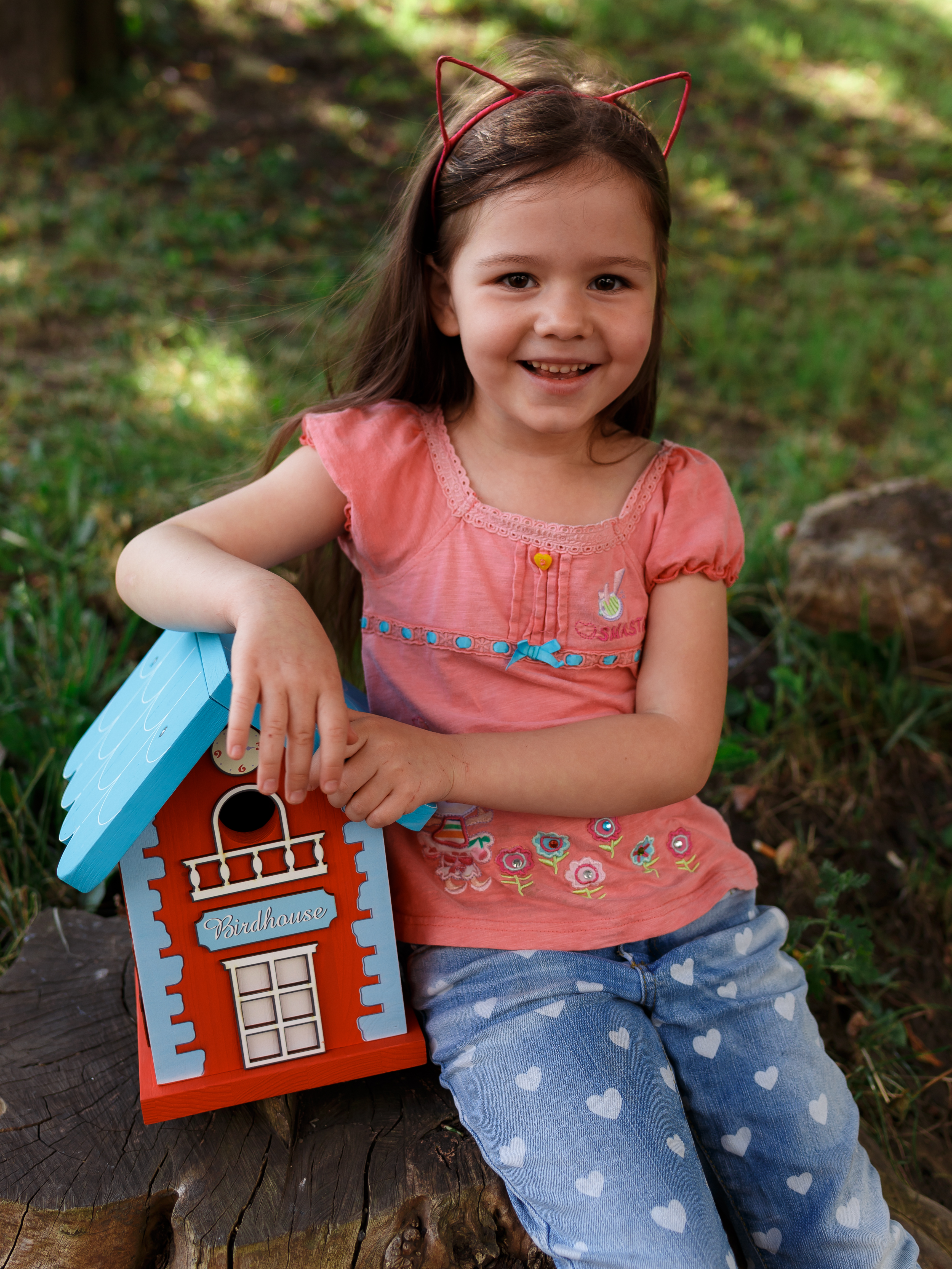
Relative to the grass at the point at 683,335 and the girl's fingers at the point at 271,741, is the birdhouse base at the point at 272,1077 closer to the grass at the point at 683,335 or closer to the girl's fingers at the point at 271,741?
the girl's fingers at the point at 271,741

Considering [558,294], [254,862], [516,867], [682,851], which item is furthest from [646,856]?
[558,294]

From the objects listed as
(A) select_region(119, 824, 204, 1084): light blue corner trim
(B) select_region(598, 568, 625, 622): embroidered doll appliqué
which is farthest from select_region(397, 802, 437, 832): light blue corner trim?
(B) select_region(598, 568, 625, 622): embroidered doll appliqué

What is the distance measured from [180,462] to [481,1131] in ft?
8.32

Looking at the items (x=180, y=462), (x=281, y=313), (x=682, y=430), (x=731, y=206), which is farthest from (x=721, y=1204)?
(x=731, y=206)

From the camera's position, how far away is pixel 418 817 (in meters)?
1.45

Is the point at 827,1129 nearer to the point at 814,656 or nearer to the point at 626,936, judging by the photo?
the point at 626,936

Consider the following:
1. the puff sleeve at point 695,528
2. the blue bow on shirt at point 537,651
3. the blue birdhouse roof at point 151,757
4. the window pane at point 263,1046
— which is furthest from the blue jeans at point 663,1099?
the puff sleeve at point 695,528

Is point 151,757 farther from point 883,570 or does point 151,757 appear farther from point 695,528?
point 883,570

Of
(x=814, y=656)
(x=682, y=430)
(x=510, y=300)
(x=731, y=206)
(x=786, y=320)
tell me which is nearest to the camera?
(x=510, y=300)

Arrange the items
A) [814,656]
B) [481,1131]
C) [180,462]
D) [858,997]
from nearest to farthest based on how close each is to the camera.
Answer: [481,1131] < [858,997] < [814,656] < [180,462]

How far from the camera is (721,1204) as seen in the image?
162 centimetres

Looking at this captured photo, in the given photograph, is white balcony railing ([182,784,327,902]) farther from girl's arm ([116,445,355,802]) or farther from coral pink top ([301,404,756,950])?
coral pink top ([301,404,756,950])

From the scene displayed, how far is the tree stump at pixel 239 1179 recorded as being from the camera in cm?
141

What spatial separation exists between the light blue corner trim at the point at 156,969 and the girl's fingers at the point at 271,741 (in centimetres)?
23
